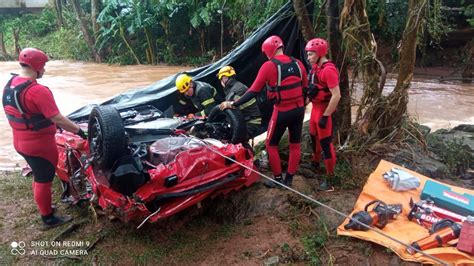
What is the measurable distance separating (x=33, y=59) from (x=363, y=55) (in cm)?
341

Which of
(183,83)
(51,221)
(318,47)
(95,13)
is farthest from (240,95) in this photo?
(95,13)

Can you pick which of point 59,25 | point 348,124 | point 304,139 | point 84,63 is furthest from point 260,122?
point 59,25

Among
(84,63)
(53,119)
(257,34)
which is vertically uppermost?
(257,34)

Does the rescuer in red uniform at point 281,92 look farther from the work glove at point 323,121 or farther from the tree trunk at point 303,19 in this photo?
the tree trunk at point 303,19

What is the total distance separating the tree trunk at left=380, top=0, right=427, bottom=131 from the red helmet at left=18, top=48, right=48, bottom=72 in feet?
11.9

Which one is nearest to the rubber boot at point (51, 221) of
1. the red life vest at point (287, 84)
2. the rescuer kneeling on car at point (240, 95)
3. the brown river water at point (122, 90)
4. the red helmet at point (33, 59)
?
the red helmet at point (33, 59)

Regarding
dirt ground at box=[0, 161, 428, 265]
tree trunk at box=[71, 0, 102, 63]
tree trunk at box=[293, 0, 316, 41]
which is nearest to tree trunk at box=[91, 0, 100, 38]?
tree trunk at box=[71, 0, 102, 63]

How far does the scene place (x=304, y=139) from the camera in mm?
5211

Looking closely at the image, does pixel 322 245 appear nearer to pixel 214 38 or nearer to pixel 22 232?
pixel 22 232

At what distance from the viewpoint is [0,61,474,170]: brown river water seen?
8.51m

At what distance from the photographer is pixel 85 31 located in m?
18.2

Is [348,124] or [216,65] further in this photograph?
[216,65]

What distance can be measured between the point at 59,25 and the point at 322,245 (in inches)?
873

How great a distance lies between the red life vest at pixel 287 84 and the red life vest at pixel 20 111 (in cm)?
216
